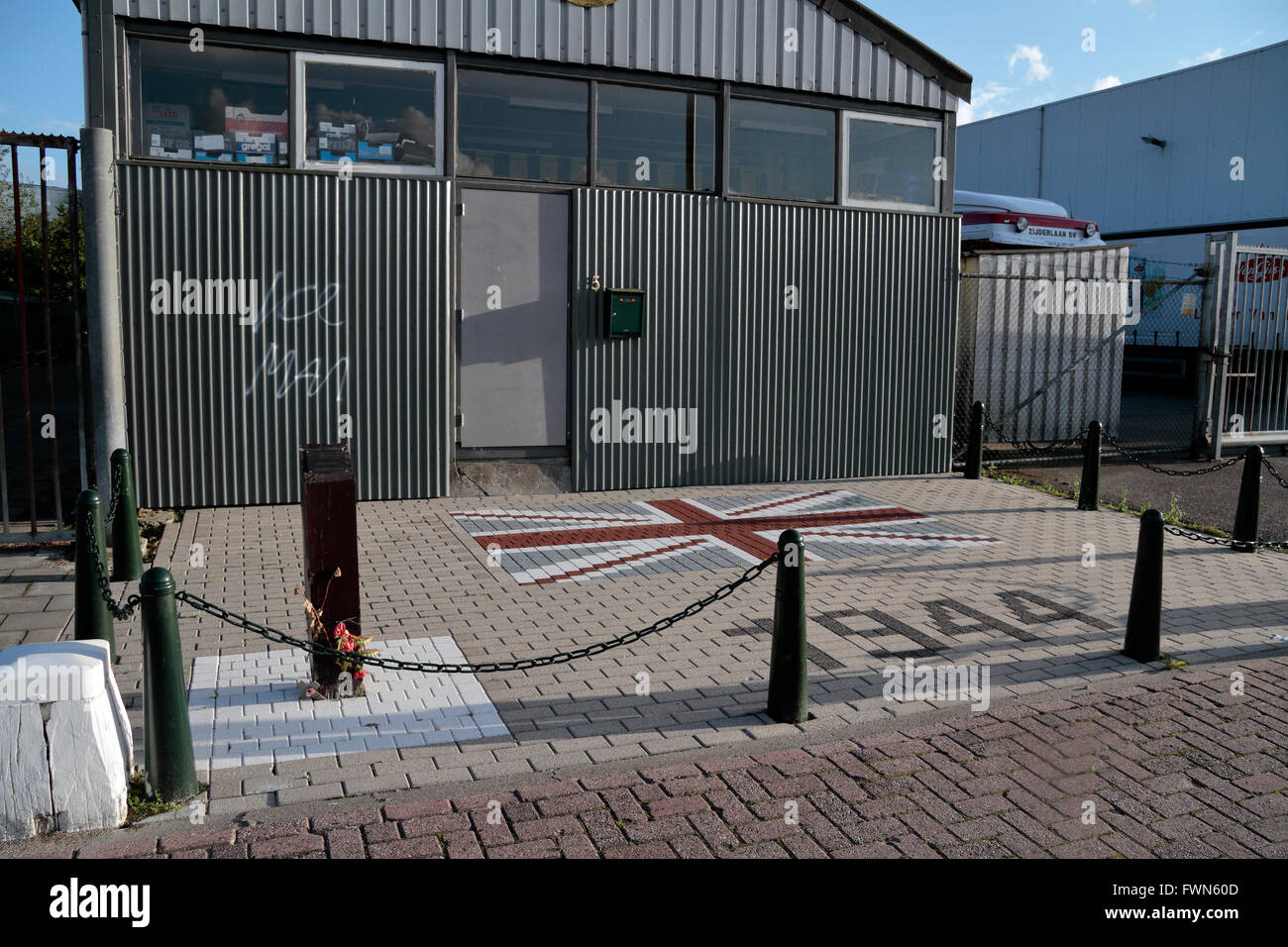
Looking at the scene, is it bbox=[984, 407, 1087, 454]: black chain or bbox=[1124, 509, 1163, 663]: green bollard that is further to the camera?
bbox=[984, 407, 1087, 454]: black chain

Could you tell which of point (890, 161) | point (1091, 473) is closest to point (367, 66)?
point (890, 161)

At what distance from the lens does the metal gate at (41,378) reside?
7684 millimetres

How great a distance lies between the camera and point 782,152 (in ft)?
40.0

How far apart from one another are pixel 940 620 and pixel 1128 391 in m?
22.7

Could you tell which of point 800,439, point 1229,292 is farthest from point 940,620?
point 1229,292

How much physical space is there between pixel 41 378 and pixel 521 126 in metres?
21.7

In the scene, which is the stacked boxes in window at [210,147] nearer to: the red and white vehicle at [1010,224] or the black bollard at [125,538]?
the black bollard at [125,538]

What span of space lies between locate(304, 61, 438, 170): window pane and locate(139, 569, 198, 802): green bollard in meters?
6.94

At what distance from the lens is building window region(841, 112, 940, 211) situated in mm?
12477

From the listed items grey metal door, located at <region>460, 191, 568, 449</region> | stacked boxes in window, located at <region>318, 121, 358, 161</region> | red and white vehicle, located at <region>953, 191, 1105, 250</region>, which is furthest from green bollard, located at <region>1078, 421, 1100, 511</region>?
stacked boxes in window, located at <region>318, 121, 358, 161</region>

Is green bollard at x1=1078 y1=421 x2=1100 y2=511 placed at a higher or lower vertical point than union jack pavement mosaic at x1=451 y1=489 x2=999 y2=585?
higher

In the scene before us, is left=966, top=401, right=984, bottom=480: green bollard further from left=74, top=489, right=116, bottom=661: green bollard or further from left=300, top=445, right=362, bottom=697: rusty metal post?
left=74, top=489, right=116, bottom=661: green bollard
